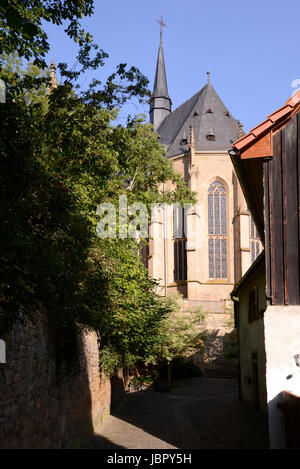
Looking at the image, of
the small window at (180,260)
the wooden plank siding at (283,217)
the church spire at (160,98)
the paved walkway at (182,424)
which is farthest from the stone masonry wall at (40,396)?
the church spire at (160,98)

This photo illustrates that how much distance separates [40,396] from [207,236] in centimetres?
3681

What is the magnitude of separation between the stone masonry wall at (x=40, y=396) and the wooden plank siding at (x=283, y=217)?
4332 mm

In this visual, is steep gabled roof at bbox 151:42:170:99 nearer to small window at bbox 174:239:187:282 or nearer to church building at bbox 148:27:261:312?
church building at bbox 148:27:261:312

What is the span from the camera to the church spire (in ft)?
211

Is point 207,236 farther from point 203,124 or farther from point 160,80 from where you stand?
point 160,80

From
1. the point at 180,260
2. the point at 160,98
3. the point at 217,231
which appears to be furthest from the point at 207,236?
the point at 160,98

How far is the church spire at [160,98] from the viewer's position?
6431cm

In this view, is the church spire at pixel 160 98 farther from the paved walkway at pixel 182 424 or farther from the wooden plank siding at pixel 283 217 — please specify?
the wooden plank siding at pixel 283 217

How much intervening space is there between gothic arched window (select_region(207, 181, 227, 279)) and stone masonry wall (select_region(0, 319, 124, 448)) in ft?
104

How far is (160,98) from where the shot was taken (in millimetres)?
65188

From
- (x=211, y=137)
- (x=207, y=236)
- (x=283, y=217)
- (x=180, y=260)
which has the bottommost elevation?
(x=180, y=260)
